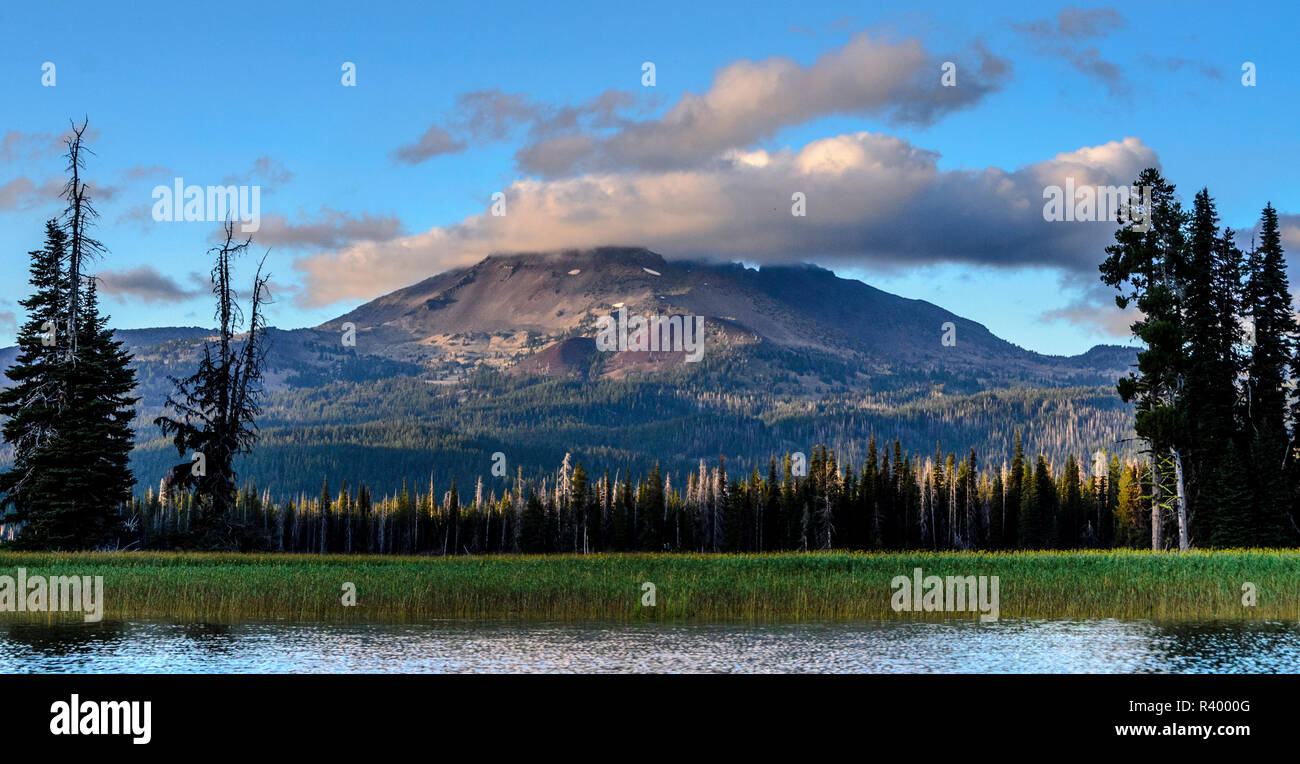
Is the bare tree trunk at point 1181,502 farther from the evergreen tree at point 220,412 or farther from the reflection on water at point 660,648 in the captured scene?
the evergreen tree at point 220,412

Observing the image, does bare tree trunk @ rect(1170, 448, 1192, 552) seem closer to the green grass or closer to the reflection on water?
the green grass

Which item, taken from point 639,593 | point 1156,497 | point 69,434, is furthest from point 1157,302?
point 69,434

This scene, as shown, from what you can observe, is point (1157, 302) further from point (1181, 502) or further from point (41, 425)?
point (41, 425)

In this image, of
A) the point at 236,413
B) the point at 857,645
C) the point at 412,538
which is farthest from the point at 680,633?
the point at 412,538

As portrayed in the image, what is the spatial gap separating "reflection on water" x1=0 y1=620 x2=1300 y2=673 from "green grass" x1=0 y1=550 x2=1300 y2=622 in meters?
2.39

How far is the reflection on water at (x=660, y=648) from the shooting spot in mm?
26906

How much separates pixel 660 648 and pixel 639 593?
918 centimetres

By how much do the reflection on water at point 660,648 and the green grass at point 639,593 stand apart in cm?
239

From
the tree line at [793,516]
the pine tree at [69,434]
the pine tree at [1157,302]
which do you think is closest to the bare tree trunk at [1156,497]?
the pine tree at [1157,302]

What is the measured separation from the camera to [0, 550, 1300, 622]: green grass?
3791 cm

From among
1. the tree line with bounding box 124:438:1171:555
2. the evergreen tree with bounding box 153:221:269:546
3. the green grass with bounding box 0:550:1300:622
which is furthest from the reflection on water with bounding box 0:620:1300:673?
the tree line with bounding box 124:438:1171:555
